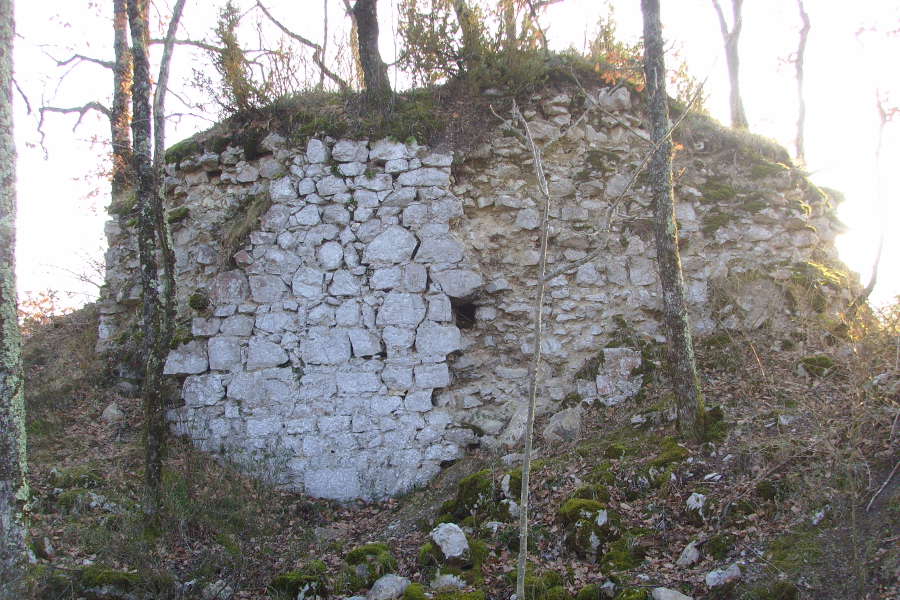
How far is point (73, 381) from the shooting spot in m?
7.22

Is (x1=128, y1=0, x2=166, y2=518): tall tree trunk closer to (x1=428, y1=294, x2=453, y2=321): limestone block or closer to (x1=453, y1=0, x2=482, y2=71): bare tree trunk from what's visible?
(x1=428, y1=294, x2=453, y2=321): limestone block

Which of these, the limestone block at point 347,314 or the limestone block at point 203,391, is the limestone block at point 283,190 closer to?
the limestone block at point 347,314

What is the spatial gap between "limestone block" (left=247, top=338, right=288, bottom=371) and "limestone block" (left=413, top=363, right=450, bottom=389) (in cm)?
138

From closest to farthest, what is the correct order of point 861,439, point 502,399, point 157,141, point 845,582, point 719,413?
point 845,582 < point 861,439 < point 719,413 < point 157,141 < point 502,399

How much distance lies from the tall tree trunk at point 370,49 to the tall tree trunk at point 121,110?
8.38 feet

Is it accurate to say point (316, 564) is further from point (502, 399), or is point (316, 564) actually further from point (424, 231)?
point (424, 231)

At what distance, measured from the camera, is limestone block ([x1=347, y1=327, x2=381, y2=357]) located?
21.2 ft

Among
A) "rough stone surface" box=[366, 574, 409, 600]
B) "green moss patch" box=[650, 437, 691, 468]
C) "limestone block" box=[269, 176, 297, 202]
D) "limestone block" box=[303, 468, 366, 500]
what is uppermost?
"limestone block" box=[269, 176, 297, 202]

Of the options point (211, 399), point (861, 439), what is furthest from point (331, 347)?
point (861, 439)

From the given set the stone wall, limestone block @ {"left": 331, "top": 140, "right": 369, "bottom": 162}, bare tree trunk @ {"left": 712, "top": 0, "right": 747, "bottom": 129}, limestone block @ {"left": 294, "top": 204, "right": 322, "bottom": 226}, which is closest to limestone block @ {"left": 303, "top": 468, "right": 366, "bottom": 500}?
the stone wall

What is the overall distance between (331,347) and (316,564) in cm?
231

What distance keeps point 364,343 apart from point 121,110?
21.5 ft

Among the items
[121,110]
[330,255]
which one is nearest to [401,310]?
[330,255]

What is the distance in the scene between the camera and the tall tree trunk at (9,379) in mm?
4422
